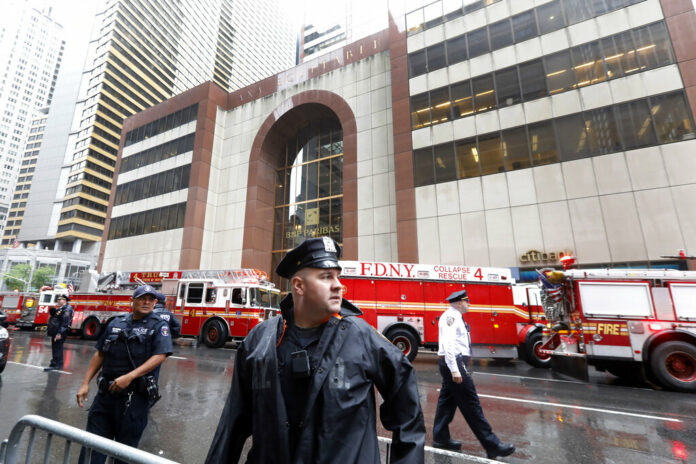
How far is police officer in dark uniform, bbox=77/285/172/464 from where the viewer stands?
3.02 meters

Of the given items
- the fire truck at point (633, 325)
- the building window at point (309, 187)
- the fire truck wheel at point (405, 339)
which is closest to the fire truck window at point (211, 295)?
the fire truck wheel at point (405, 339)

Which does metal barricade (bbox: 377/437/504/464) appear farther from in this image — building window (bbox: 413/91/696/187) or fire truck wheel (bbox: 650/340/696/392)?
building window (bbox: 413/91/696/187)

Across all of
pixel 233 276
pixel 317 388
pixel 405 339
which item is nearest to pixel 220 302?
pixel 233 276

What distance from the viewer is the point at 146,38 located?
86312 millimetres

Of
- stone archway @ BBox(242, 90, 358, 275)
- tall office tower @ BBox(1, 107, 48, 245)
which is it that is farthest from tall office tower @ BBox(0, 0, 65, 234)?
stone archway @ BBox(242, 90, 358, 275)

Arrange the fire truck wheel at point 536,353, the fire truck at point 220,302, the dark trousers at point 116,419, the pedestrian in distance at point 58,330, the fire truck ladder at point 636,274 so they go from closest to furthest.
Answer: the dark trousers at point 116,419 → the fire truck ladder at point 636,274 → the pedestrian in distance at point 58,330 → the fire truck wheel at point 536,353 → the fire truck at point 220,302

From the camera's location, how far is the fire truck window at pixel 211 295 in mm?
15080

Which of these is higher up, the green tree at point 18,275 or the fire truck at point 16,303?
the green tree at point 18,275

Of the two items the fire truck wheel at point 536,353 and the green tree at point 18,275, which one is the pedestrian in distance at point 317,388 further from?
the green tree at point 18,275

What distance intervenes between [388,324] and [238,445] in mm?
10108

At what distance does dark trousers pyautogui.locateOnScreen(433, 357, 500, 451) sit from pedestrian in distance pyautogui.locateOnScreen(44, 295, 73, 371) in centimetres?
949

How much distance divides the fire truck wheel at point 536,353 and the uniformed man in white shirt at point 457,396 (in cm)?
798

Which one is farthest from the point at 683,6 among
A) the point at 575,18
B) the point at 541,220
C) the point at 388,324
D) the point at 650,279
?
the point at 388,324

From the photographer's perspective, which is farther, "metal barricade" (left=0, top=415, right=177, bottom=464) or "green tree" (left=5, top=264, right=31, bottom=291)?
"green tree" (left=5, top=264, right=31, bottom=291)
